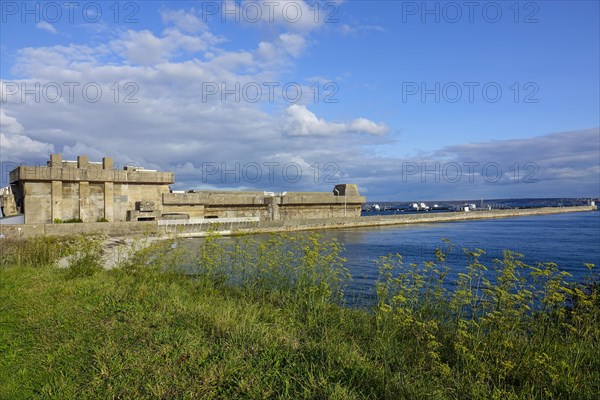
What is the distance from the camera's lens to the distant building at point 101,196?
24.0 metres

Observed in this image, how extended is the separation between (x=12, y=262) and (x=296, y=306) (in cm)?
901

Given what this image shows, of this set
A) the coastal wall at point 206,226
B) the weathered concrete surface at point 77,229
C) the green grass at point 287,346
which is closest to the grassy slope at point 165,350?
the green grass at point 287,346

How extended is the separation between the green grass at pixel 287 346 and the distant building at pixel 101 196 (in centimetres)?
2107

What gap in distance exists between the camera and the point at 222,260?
718cm

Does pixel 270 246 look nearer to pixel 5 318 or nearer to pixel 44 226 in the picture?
pixel 5 318

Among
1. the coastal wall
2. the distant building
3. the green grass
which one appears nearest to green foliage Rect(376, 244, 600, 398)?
the green grass

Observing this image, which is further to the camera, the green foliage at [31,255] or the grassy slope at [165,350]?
the green foliage at [31,255]

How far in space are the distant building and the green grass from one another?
2107 cm

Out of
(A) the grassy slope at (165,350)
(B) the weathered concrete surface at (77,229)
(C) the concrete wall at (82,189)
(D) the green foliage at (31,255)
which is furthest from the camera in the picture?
(C) the concrete wall at (82,189)

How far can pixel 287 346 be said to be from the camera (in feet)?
12.5

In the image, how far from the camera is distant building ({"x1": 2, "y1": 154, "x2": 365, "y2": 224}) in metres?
24.0

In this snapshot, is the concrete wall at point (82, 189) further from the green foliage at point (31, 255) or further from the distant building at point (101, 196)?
the green foliage at point (31, 255)

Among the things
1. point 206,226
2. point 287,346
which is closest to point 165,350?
point 287,346

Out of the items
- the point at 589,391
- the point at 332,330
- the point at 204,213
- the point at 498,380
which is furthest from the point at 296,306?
the point at 204,213
